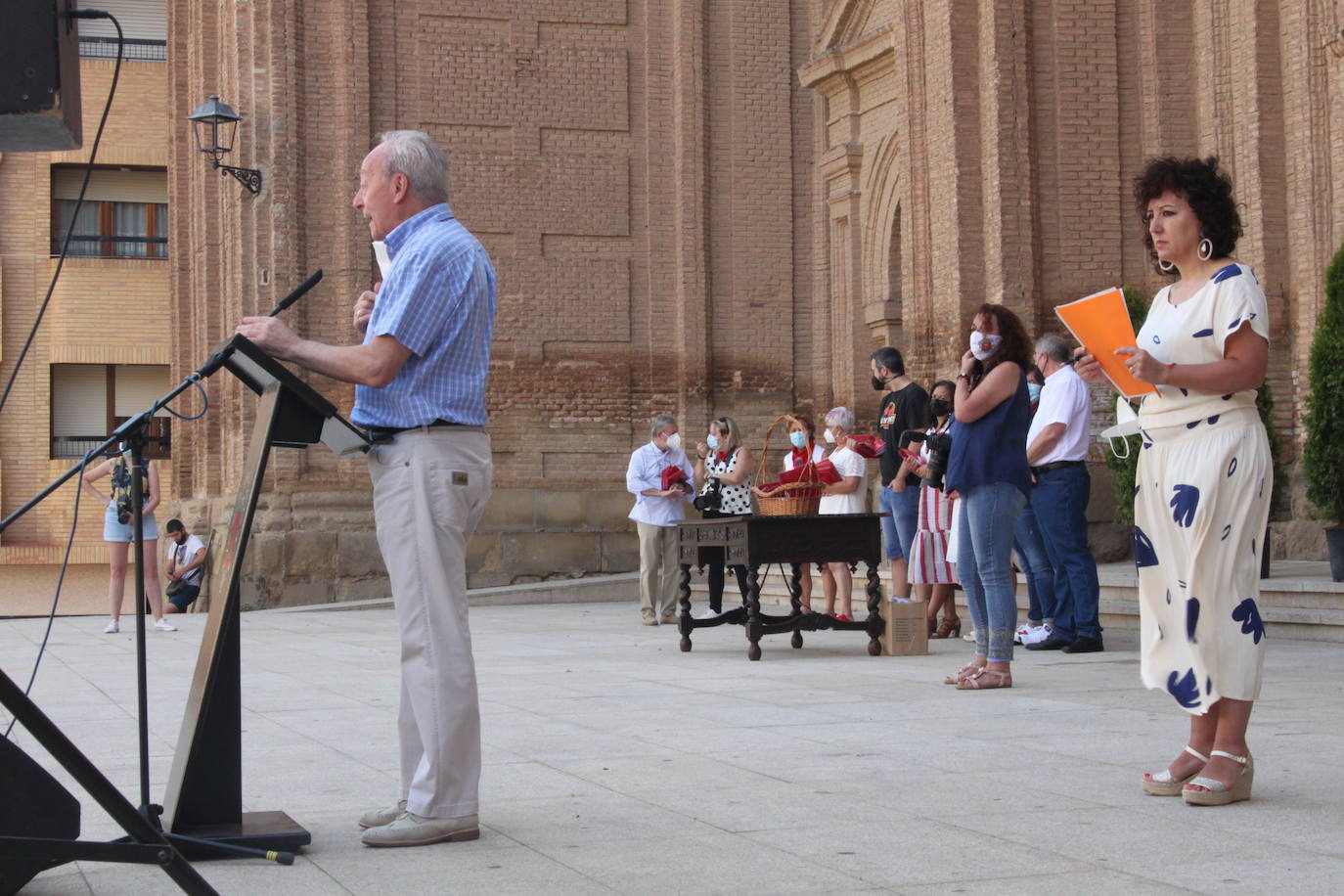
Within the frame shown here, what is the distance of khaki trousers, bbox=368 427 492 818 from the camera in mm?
4512

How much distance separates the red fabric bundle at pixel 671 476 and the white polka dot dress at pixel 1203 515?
9075 mm

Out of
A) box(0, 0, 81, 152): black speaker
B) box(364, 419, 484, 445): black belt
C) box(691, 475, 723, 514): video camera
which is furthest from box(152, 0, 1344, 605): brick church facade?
box(0, 0, 81, 152): black speaker

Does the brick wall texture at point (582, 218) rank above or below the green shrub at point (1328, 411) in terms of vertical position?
above

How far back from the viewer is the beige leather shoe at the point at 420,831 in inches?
175

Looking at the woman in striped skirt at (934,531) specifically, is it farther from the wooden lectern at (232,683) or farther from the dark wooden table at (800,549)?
the wooden lectern at (232,683)

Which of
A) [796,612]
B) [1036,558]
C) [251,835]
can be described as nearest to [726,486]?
[796,612]

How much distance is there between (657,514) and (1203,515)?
9.72 meters

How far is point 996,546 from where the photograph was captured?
7859 mm

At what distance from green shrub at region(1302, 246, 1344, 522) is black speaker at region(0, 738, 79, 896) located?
9.07 m

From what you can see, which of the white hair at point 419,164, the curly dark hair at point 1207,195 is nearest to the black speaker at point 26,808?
the white hair at point 419,164

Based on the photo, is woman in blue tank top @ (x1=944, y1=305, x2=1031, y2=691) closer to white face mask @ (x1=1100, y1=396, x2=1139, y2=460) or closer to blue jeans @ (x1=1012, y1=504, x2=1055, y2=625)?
white face mask @ (x1=1100, y1=396, x2=1139, y2=460)

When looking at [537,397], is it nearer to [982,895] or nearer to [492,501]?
[492,501]

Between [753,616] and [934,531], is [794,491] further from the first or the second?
[934,531]

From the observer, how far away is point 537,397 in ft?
70.7
